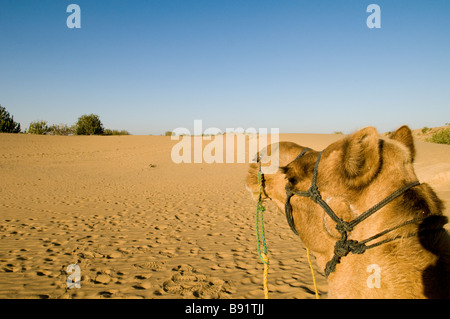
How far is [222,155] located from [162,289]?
2962cm

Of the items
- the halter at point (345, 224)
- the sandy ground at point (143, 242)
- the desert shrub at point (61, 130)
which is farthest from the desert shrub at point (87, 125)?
the halter at point (345, 224)

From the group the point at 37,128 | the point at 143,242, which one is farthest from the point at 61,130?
the point at 143,242

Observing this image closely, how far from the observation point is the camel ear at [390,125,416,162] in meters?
1.25

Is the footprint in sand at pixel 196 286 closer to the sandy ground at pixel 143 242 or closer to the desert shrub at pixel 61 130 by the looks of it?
the sandy ground at pixel 143 242

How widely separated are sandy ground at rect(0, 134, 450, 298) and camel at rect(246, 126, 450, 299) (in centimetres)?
36

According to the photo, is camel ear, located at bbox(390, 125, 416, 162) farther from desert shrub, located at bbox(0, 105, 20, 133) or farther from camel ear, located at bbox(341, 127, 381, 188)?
desert shrub, located at bbox(0, 105, 20, 133)

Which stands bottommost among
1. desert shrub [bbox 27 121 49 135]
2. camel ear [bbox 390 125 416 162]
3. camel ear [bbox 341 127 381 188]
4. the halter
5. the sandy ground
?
the sandy ground

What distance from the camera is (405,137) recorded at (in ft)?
4.16

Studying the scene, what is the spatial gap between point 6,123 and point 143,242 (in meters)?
65.7

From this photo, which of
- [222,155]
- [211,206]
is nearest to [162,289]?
[211,206]

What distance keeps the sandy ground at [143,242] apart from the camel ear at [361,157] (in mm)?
432

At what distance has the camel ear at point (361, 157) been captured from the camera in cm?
102

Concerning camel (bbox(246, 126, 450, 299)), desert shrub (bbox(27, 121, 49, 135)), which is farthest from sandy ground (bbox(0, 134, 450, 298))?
desert shrub (bbox(27, 121, 49, 135))

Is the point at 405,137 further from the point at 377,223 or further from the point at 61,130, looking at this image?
the point at 61,130
